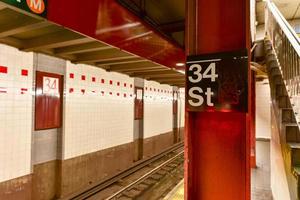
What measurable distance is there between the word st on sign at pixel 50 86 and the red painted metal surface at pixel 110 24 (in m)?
1.71

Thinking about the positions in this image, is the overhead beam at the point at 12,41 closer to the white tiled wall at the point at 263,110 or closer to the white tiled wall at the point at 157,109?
the white tiled wall at the point at 157,109

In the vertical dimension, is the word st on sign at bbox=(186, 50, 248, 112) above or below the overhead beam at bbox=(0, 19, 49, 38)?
below

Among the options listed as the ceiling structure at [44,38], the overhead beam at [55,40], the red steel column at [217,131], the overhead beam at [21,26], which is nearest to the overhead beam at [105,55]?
the ceiling structure at [44,38]

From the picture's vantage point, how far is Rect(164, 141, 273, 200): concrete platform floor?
3.53 metres

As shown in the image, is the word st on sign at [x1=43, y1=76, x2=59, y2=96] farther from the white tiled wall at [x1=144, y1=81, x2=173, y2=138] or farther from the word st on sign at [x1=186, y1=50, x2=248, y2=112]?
the white tiled wall at [x1=144, y1=81, x2=173, y2=138]

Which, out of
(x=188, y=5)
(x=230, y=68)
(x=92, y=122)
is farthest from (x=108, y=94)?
(x=230, y=68)

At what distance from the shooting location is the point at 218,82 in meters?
1.77

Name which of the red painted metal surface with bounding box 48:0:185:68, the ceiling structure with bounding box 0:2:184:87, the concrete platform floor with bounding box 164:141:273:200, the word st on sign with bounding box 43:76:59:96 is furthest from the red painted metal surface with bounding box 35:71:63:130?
the concrete platform floor with bounding box 164:141:273:200

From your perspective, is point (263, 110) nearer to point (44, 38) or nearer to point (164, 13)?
point (164, 13)

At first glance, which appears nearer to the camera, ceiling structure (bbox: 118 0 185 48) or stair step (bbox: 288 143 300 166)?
stair step (bbox: 288 143 300 166)

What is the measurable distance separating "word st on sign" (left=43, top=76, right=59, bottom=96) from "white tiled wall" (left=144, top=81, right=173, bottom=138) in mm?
3841

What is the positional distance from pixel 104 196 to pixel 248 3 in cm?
431

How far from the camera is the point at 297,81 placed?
2.72 metres

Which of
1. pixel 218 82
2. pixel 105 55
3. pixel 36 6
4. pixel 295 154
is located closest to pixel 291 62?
pixel 295 154
